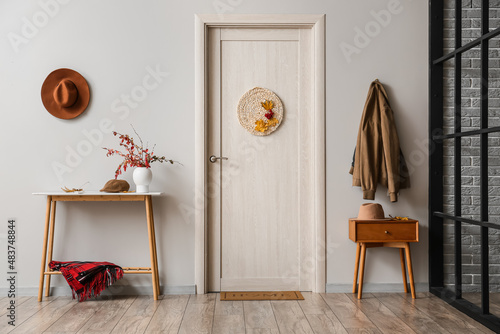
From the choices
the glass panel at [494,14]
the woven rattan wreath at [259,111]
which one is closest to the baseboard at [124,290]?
the woven rattan wreath at [259,111]

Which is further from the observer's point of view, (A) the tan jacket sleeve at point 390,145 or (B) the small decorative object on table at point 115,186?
(A) the tan jacket sleeve at point 390,145

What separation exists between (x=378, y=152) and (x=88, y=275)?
2208 millimetres

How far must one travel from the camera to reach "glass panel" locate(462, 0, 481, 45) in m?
3.60

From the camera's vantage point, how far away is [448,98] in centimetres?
363

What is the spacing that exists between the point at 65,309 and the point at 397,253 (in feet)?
7.77

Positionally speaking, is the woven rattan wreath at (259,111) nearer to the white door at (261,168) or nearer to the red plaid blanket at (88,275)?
the white door at (261,168)

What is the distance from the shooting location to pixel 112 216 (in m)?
3.56

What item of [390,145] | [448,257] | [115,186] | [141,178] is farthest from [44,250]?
[448,257]

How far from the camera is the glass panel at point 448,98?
361 centimetres

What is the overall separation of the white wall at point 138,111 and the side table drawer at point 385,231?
261 mm

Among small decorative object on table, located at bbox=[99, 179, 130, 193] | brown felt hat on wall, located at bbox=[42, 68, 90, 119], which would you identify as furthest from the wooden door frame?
brown felt hat on wall, located at bbox=[42, 68, 90, 119]

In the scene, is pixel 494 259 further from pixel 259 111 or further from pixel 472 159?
pixel 259 111

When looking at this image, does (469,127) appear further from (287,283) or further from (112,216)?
(112,216)

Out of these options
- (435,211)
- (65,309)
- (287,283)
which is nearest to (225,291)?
(287,283)
